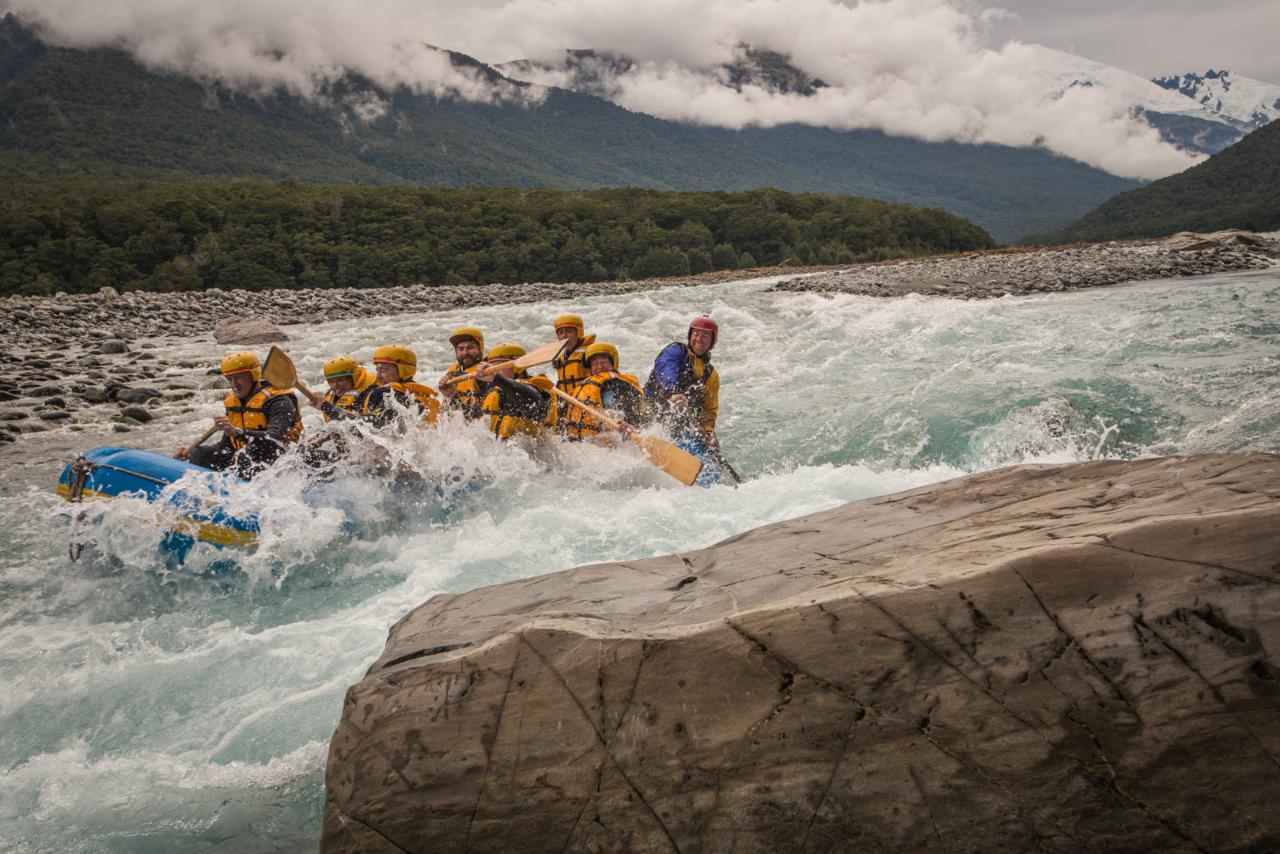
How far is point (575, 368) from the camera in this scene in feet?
33.7

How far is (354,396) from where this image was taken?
345 inches

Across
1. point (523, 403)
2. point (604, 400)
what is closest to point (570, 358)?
point (604, 400)

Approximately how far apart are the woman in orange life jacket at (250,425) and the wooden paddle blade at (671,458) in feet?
11.9

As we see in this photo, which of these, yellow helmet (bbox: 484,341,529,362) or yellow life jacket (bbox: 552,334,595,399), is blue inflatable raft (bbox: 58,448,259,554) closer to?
yellow helmet (bbox: 484,341,529,362)

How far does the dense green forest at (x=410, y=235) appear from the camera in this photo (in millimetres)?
35188

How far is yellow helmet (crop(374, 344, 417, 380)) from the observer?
8.87 metres

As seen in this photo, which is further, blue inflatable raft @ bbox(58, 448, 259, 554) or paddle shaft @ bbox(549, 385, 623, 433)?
paddle shaft @ bbox(549, 385, 623, 433)

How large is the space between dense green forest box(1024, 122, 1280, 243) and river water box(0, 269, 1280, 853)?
223 ft

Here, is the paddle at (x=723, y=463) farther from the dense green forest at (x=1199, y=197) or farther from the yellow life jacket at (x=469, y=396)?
the dense green forest at (x=1199, y=197)

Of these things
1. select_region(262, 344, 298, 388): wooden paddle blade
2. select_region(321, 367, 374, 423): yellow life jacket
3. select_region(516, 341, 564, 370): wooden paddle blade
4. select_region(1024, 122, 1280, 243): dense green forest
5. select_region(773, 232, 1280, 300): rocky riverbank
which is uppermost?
select_region(1024, 122, 1280, 243): dense green forest

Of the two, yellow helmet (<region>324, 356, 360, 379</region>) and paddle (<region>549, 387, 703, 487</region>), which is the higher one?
yellow helmet (<region>324, 356, 360, 379</region>)

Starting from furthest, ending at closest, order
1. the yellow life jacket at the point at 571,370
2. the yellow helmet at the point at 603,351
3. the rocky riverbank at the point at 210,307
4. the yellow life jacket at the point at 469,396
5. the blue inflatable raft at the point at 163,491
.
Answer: the rocky riverbank at the point at 210,307 → the yellow life jacket at the point at 571,370 → the yellow helmet at the point at 603,351 → the yellow life jacket at the point at 469,396 → the blue inflatable raft at the point at 163,491

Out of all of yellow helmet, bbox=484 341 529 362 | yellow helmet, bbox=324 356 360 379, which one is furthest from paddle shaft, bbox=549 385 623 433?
yellow helmet, bbox=324 356 360 379

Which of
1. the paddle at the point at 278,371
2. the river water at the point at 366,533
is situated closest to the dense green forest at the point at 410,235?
the river water at the point at 366,533
